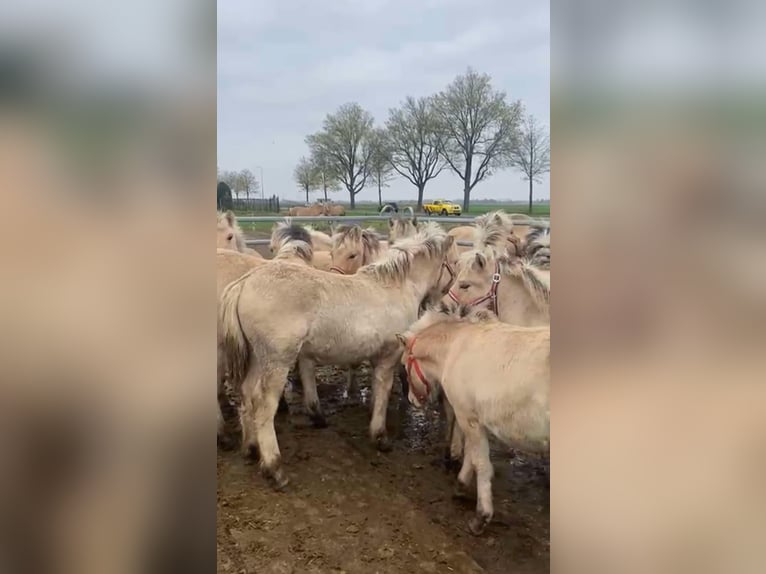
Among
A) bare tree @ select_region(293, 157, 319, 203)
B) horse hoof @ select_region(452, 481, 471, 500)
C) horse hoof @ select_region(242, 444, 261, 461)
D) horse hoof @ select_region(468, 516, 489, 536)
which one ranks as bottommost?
horse hoof @ select_region(468, 516, 489, 536)

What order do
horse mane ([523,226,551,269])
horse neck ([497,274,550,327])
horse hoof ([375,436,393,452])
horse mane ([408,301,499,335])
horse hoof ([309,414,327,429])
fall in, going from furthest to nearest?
horse hoof ([309,414,327,429]), horse hoof ([375,436,393,452]), horse mane ([408,301,499,335]), horse neck ([497,274,550,327]), horse mane ([523,226,551,269])

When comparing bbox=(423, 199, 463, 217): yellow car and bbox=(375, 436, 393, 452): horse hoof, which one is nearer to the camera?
bbox=(423, 199, 463, 217): yellow car

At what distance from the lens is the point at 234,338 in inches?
78.5

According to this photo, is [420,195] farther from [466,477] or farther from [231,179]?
[466,477]

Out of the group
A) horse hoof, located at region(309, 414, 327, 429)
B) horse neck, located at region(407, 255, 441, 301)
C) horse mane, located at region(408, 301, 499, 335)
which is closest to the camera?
horse mane, located at region(408, 301, 499, 335)

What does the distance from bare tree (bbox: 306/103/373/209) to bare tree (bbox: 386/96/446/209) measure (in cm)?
9

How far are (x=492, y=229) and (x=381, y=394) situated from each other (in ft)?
3.11

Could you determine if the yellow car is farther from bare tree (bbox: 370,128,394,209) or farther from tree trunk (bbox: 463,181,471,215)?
bare tree (bbox: 370,128,394,209)

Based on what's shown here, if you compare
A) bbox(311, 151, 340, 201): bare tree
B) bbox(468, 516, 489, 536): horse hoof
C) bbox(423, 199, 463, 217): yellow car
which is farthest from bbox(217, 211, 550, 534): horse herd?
bbox(311, 151, 340, 201): bare tree

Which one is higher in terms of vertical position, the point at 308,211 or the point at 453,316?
the point at 308,211

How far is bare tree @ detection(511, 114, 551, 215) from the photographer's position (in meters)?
1.34

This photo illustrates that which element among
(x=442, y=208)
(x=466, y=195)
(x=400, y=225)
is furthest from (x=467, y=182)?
(x=400, y=225)
